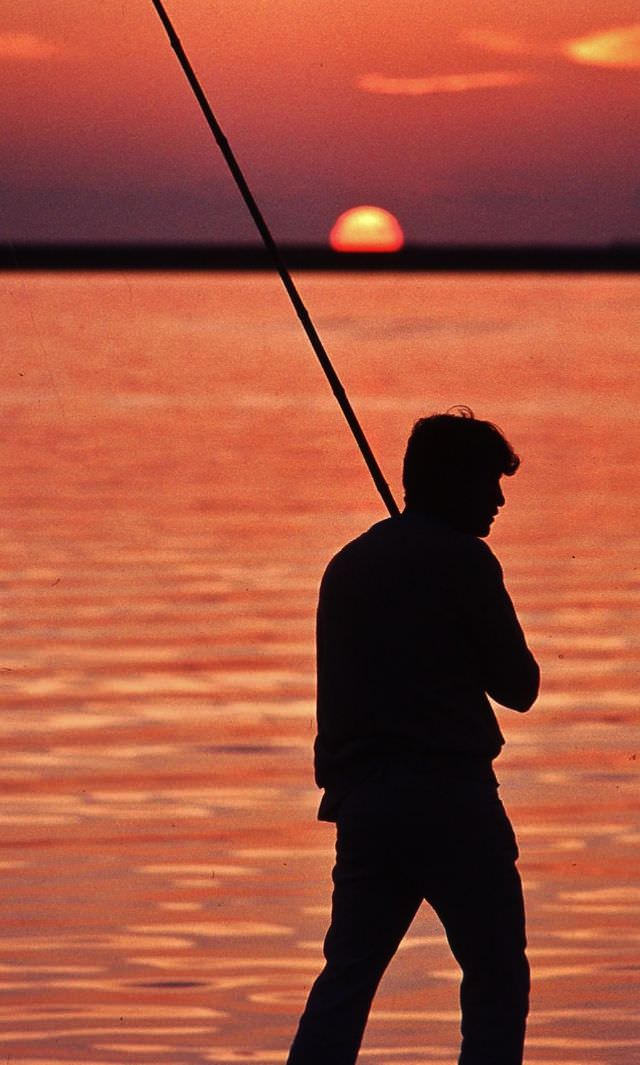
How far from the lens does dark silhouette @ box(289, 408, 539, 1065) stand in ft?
13.5

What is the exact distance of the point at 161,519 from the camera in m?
17.1

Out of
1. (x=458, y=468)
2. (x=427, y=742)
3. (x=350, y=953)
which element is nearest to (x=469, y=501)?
(x=458, y=468)

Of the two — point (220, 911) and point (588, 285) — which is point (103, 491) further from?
point (588, 285)

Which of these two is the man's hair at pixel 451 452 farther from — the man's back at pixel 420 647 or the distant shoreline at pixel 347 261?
the distant shoreline at pixel 347 261

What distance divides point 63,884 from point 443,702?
10.6 feet

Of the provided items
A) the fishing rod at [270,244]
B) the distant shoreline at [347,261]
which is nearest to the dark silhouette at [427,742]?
the fishing rod at [270,244]

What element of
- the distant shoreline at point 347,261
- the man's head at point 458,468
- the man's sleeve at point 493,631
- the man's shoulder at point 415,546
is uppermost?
the man's head at point 458,468

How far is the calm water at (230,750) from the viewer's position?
5996 millimetres

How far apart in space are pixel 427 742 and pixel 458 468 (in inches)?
18.5

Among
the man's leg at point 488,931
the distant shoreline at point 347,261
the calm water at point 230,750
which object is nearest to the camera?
the man's leg at point 488,931

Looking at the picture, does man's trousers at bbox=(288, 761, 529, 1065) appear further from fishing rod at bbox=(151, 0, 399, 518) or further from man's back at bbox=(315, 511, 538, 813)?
fishing rod at bbox=(151, 0, 399, 518)

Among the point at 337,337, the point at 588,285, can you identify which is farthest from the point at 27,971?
the point at 588,285

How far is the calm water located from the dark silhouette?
140cm

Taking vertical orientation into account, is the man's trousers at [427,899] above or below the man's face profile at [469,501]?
below
